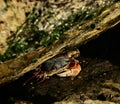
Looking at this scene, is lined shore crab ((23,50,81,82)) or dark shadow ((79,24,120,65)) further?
dark shadow ((79,24,120,65))

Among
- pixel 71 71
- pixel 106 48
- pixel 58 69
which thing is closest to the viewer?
pixel 71 71

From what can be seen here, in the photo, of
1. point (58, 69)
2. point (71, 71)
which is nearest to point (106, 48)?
point (71, 71)

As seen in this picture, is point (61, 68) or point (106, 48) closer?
point (61, 68)

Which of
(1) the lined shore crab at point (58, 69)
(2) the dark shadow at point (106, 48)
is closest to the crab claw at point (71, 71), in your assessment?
(1) the lined shore crab at point (58, 69)

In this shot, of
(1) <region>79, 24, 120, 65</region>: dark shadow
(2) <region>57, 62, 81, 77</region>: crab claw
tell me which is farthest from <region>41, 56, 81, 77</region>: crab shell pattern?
(1) <region>79, 24, 120, 65</region>: dark shadow

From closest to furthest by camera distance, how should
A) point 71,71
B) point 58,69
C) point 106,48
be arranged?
point 71,71, point 58,69, point 106,48

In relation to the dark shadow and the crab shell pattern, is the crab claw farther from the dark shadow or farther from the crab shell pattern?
the dark shadow

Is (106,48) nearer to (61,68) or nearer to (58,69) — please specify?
(61,68)

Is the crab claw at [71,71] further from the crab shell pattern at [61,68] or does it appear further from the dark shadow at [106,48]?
the dark shadow at [106,48]
